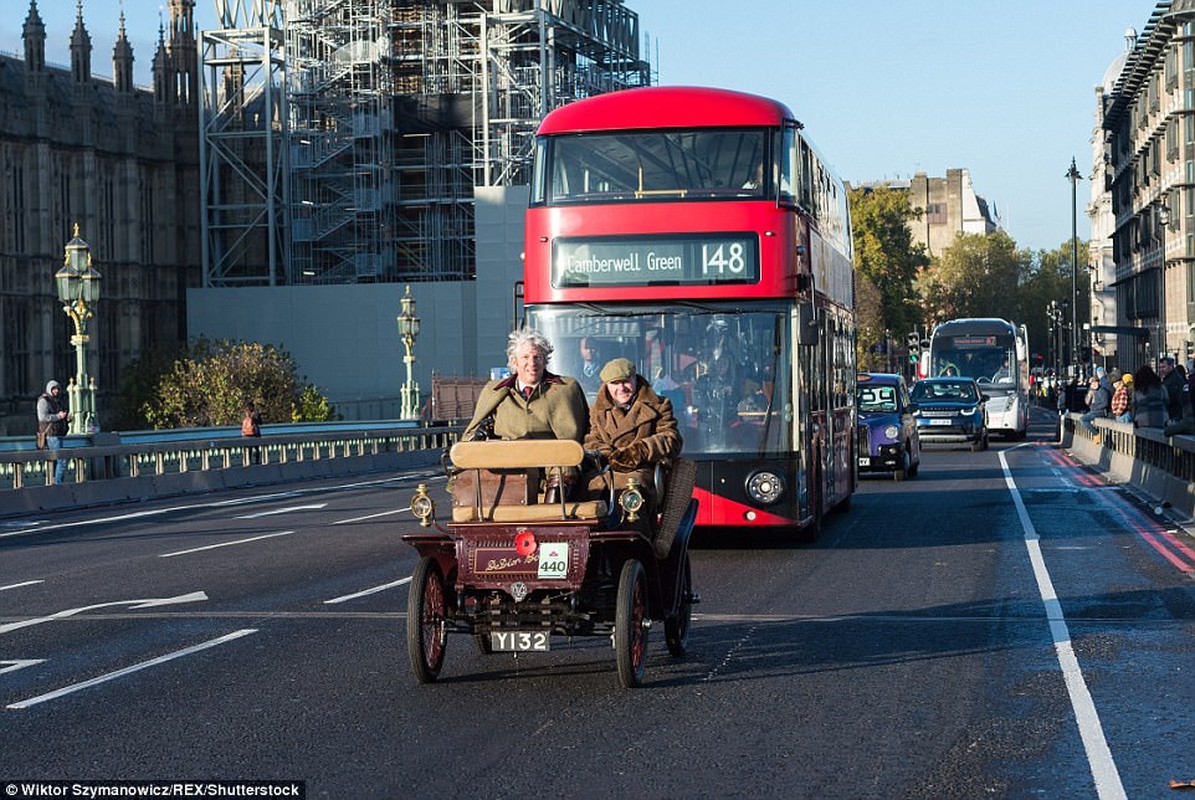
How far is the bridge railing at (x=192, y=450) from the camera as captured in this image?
105 feet

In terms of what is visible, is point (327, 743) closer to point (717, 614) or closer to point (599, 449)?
point (599, 449)

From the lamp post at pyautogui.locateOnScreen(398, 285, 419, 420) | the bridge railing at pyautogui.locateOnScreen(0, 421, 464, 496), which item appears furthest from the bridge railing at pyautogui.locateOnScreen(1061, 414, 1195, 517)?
the lamp post at pyautogui.locateOnScreen(398, 285, 419, 420)

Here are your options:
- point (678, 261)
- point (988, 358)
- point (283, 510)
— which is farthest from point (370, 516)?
point (988, 358)

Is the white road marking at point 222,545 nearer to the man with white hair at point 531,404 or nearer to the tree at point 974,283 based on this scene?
the man with white hair at point 531,404

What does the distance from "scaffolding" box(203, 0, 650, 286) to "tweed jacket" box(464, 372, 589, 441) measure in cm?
6843

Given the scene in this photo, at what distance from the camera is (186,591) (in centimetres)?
1625

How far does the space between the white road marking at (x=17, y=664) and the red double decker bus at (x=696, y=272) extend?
713cm

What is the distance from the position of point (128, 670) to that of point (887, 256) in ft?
394

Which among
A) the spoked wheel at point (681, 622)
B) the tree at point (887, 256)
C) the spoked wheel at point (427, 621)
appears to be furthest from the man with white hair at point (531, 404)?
the tree at point (887, 256)

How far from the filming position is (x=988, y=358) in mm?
59906

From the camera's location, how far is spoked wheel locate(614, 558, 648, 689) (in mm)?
10055

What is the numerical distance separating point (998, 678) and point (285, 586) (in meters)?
7.54

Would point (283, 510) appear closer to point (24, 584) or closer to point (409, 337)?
point (24, 584)

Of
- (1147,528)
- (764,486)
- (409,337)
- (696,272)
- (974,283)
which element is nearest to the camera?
(696,272)
